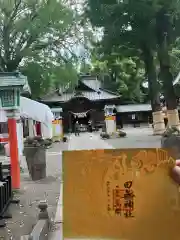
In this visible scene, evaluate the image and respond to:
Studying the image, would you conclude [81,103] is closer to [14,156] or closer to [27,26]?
[27,26]

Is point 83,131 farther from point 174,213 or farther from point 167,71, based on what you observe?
point 174,213

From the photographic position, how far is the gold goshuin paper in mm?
2469

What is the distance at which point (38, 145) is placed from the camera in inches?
444

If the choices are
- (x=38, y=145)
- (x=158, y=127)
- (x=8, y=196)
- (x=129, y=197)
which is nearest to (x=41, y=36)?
(x=158, y=127)

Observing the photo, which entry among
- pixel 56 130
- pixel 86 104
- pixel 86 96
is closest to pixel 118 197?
pixel 56 130

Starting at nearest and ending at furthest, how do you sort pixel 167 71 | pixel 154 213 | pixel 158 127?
pixel 154 213
pixel 167 71
pixel 158 127

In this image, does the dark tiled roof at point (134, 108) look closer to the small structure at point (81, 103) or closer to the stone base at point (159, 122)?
the small structure at point (81, 103)

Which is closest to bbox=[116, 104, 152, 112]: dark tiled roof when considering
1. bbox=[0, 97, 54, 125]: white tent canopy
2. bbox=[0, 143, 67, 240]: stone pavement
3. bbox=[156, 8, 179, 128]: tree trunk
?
bbox=[156, 8, 179, 128]: tree trunk

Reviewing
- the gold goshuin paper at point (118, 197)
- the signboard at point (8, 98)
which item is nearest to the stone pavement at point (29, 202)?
the signboard at point (8, 98)

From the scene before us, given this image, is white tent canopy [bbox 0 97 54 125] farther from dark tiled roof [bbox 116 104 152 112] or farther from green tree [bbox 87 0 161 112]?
dark tiled roof [bbox 116 104 152 112]

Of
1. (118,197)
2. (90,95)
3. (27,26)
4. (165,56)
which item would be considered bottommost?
(118,197)

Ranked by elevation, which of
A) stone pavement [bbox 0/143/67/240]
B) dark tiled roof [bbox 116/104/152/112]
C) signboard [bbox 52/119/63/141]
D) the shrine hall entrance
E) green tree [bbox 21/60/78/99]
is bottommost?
stone pavement [bbox 0/143/67/240]

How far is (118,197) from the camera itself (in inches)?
101

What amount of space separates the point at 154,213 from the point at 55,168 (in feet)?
38.5
